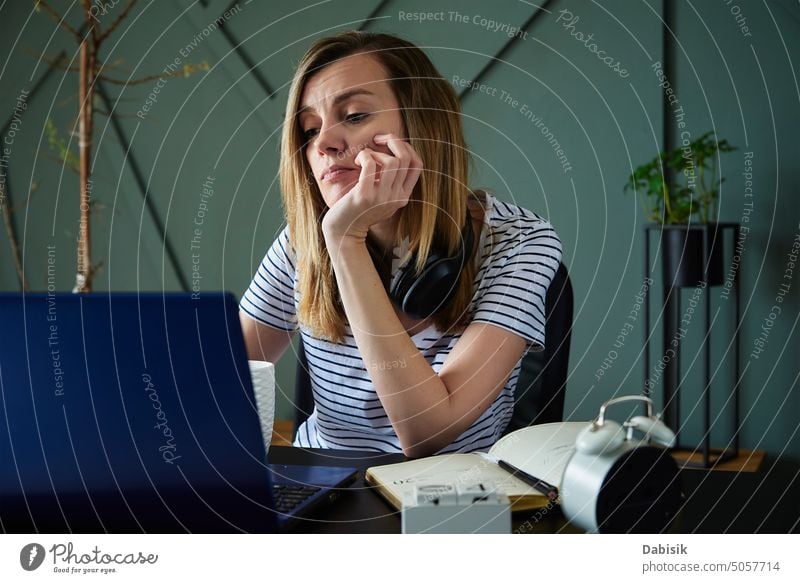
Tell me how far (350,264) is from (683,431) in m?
1.31

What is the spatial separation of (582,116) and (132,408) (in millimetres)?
1528

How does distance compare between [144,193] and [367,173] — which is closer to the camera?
[367,173]

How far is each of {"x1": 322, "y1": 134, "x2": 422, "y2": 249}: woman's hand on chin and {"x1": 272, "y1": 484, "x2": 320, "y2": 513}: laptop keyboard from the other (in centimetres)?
33

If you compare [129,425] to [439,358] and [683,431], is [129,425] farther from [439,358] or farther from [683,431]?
[683,431]

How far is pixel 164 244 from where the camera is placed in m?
2.20

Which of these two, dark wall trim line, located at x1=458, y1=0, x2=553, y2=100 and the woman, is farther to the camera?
dark wall trim line, located at x1=458, y1=0, x2=553, y2=100

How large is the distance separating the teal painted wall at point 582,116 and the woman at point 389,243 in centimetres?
86

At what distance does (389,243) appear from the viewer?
95 cm

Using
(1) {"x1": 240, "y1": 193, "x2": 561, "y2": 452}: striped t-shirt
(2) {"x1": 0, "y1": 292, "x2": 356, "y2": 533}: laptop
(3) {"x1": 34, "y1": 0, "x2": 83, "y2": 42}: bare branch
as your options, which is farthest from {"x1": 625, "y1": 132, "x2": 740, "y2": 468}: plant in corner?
(2) {"x1": 0, "y1": 292, "x2": 356, "y2": 533}: laptop

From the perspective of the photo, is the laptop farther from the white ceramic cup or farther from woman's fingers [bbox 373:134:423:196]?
woman's fingers [bbox 373:134:423:196]

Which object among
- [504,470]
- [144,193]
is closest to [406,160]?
[504,470]

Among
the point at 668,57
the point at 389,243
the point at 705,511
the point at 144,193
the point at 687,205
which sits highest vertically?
the point at 668,57

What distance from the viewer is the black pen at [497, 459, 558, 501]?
1.71 ft
